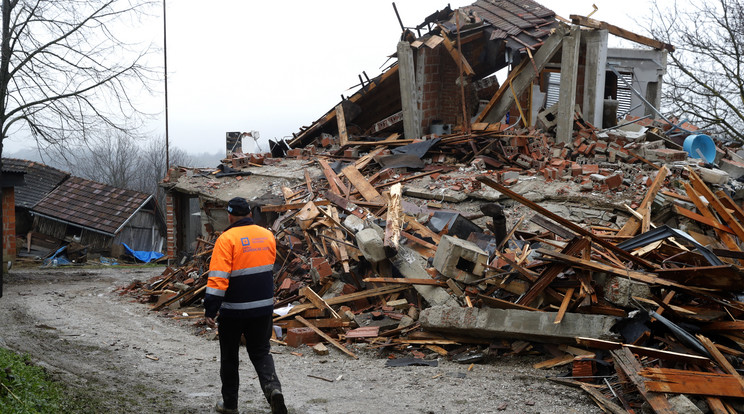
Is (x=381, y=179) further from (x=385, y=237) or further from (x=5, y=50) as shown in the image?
(x=5, y=50)

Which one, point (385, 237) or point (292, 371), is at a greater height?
point (385, 237)

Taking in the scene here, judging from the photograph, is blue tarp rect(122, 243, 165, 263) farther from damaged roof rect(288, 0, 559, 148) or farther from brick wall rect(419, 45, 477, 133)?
brick wall rect(419, 45, 477, 133)

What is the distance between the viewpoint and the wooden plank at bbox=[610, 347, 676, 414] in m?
4.41

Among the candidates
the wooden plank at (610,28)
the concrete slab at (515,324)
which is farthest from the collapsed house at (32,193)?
the concrete slab at (515,324)

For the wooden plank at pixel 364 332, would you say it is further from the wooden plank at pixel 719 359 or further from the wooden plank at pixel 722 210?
the wooden plank at pixel 722 210

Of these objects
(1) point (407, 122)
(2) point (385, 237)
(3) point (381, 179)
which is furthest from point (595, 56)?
(2) point (385, 237)

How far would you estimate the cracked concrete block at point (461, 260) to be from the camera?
262 inches

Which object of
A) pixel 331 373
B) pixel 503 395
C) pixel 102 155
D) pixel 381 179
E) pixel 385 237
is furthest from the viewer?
pixel 102 155

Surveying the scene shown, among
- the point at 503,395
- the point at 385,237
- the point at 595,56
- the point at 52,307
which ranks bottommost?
the point at 52,307

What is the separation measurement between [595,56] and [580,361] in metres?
10.5

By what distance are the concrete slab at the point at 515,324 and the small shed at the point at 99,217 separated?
23.1 meters

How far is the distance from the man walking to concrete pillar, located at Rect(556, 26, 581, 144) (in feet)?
33.0

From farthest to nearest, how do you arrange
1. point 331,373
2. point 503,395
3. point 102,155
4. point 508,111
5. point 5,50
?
point 102,155 → point 5,50 → point 508,111 → point 331,373 → point 503,395

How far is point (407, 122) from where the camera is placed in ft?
52.0
